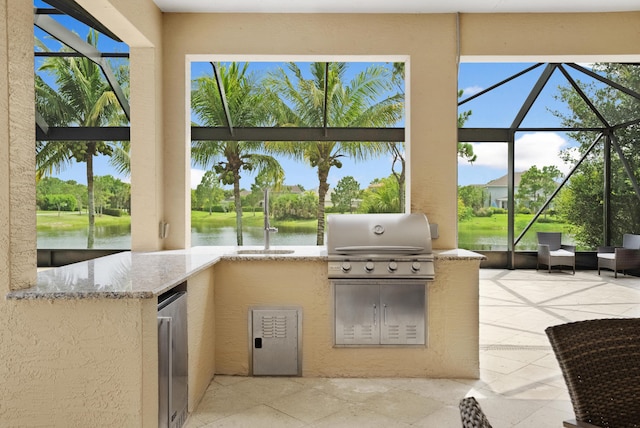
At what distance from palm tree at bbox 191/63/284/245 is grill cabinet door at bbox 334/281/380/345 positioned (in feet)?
24.8

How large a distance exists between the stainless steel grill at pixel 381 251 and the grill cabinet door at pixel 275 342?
1.62 ft

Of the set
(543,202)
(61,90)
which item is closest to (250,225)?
(61,90)

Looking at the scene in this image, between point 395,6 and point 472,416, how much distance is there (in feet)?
12.0

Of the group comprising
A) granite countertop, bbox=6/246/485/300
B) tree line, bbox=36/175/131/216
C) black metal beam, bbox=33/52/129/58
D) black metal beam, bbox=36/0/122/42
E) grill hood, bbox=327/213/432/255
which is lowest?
granite countertop, bbox=6/246/485/300

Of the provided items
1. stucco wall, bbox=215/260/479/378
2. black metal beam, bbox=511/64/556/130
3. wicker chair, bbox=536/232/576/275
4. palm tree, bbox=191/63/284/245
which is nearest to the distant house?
wicker chair, bbox=536/232/576/275

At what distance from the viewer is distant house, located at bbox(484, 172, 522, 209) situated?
385 inches

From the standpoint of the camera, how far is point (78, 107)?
1127cm

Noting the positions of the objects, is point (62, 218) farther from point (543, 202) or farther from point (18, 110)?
point (543, 202)

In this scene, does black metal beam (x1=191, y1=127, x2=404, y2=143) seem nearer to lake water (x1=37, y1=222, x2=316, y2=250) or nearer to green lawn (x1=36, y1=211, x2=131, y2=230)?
lake water (x1=37, y1=222, x2=316, y2=250)

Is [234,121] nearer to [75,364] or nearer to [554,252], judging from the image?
[554,252]

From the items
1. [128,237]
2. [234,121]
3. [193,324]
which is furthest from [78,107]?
[193,324]

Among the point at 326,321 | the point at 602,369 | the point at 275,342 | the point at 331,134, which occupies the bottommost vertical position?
the point at 275,342

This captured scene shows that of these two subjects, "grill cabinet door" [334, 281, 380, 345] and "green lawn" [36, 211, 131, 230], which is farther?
"green lawn" [36, 211, 131, 230]

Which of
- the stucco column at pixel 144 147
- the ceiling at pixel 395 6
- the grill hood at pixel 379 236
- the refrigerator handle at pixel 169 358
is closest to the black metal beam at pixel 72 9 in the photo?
the stucco column at pixel 144 147
